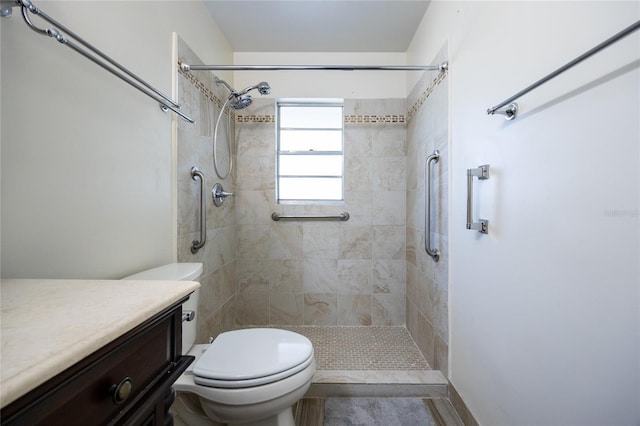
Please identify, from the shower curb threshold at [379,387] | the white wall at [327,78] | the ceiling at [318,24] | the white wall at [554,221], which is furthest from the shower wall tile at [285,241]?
the ceiling at [318,24]

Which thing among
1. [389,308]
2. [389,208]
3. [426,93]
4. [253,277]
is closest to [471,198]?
[426,93]

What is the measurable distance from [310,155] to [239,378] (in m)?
1.83

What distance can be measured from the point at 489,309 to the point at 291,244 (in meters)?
1.53

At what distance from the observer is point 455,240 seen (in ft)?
4.63

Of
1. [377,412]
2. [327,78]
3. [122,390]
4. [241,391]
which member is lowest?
[377,412]

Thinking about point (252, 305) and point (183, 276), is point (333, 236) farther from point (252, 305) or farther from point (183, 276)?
point (183, 276)

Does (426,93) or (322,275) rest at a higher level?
(426,93)

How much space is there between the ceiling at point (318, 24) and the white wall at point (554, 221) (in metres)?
0.72

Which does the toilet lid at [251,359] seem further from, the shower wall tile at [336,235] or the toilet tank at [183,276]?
the shower wall tile at [336,235]

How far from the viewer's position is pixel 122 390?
1.61 ft

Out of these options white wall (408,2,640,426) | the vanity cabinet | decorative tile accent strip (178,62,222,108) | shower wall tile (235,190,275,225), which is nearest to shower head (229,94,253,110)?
decorative tile accent strip (178,62,222,108)

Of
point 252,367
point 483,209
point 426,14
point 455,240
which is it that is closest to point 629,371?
point 483,209

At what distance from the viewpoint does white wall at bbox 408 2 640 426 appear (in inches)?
24.5

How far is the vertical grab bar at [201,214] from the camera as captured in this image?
154 centimetres
